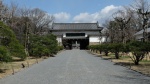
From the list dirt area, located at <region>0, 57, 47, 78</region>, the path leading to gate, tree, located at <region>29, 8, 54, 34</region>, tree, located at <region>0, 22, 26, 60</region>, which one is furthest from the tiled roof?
the path leading to gate

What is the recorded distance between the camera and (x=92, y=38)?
276 feet

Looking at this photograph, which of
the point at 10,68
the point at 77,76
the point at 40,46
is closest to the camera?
the point at 77,76

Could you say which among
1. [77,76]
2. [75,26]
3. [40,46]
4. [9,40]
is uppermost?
[75,26]

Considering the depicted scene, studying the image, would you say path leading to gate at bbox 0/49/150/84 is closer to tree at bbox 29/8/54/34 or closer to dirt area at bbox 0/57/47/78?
dirt area at bbox 0/57/47/78

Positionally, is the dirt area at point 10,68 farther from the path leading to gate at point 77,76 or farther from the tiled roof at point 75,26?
the tiled roof at point 75,26

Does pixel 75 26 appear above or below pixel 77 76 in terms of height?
above

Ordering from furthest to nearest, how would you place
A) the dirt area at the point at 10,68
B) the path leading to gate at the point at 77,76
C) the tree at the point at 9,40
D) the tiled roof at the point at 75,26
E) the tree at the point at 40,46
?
the tiled roof at the point at 75,26 → the tree at the point at 40,46 → the tree at the point at 9,40 → the dirt area at the point at 10,68 → the path leading to gate at the point at 77,76

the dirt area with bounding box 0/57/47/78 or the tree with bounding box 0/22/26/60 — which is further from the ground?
the tree with bounding box 0/22/26/60

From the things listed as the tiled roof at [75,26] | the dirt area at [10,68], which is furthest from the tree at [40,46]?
the tiled roof at [75,26]

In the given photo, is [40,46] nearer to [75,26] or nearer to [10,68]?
[10,68]

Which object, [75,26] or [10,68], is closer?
[10,68]

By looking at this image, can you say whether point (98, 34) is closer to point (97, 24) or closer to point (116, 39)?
point (97, 24)

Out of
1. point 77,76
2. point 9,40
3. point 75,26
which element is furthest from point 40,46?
point 75,26

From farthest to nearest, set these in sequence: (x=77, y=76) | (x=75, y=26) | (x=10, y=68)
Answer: (x=75, y=26), (x=10, y=68), (x=77, y=76)
